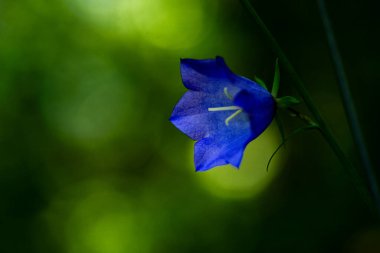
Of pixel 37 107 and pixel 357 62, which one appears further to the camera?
pixel 37 107

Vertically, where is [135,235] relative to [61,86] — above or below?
below

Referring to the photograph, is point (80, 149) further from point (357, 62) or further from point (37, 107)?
point (357, 62)

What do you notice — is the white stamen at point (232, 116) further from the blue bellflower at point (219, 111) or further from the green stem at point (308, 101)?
the green stem at point (308, 101)

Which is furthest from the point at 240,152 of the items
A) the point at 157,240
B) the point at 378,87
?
the point at 157,240

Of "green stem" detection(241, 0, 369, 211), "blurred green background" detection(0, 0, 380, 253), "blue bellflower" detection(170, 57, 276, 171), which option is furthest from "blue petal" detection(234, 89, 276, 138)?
"blurred green background" detection(0, 0, 380, 253)

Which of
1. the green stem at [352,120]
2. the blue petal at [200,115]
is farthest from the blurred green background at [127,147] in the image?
the green stem at [352,120]

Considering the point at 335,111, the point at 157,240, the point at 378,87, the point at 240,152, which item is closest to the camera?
the point at 240,152

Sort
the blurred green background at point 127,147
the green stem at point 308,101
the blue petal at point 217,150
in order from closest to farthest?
the green stem at point 308,101
the blue petal at point 217,150
the blurred green background at point 127,147

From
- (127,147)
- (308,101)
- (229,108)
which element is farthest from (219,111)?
(127,147)
